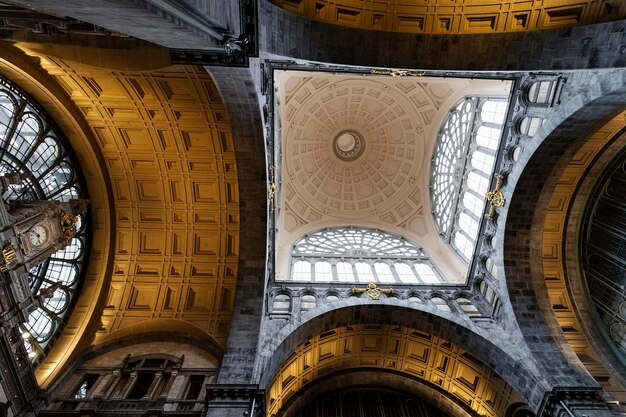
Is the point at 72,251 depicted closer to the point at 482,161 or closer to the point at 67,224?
the point at 67,224

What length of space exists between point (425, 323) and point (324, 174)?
18.5 metres

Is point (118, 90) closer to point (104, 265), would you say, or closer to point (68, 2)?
point (104, 265)

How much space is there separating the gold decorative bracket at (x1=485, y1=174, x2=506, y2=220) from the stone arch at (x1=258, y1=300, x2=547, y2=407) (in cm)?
616

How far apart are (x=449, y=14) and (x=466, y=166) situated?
36.7 feet

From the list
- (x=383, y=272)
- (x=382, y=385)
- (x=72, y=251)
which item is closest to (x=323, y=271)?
(x=383, y=272)

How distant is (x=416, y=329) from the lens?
1702cm

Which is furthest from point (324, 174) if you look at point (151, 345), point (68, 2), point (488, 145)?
point (68, 2)

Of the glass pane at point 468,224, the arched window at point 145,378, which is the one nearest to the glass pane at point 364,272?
the glass pane at point 468,224

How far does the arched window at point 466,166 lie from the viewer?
1912cm

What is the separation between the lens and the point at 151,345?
16.7 m

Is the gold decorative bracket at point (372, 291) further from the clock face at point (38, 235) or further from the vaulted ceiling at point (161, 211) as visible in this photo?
the clock face at point (38, 235)

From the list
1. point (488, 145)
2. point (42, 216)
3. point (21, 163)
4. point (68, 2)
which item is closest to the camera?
point (68, 2)

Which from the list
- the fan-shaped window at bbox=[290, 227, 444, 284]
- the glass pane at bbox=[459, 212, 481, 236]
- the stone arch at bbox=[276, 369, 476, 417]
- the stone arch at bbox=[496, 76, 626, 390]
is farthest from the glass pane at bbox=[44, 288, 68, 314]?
the glass pane at bbox=[459, 212, 481, 236]

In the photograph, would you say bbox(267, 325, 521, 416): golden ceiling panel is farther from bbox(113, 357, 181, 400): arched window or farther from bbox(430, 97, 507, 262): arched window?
bbox(430, 97, 507, 262): arched window
